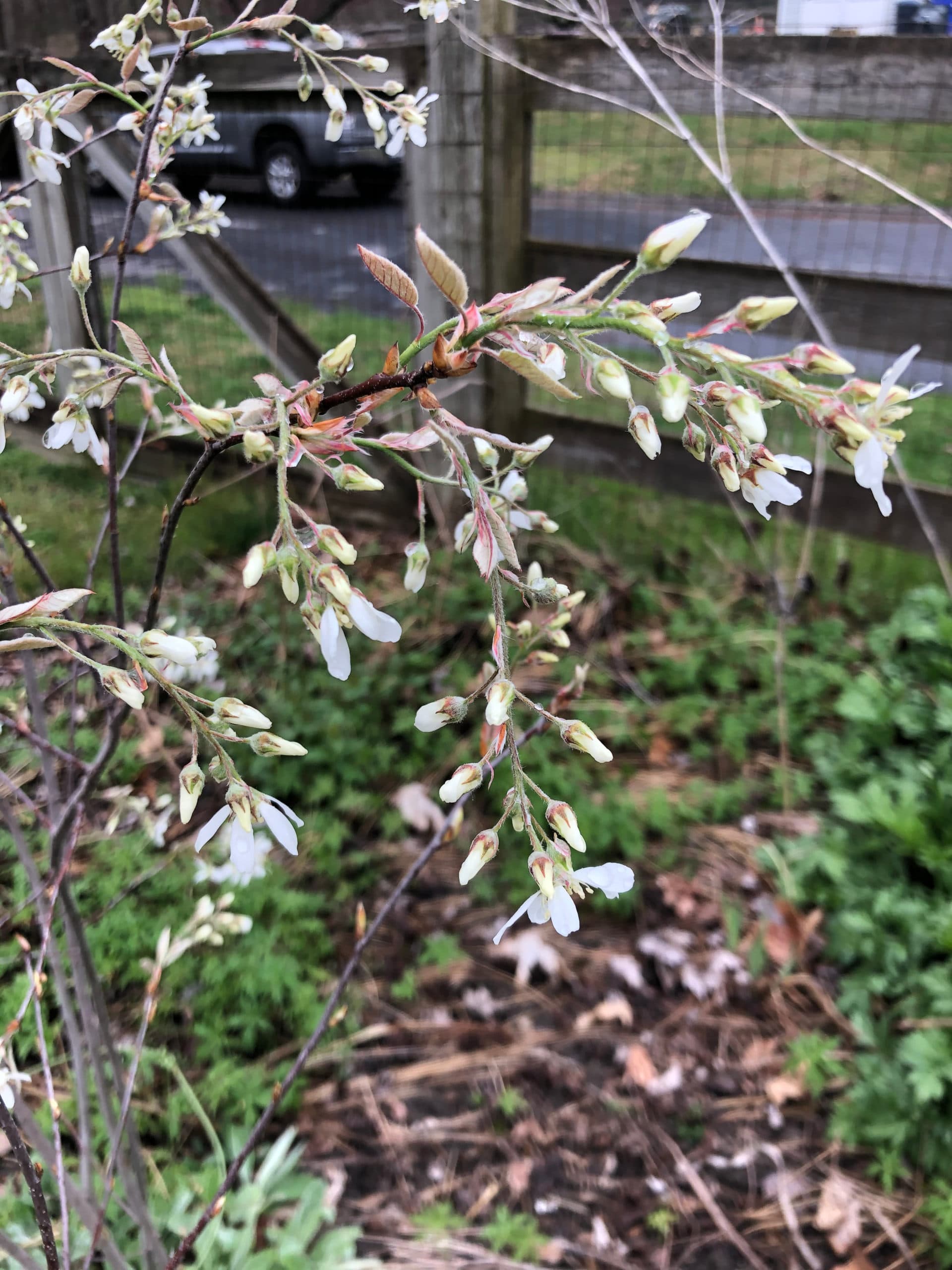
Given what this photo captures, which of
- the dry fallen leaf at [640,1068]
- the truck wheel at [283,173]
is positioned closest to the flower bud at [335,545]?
the dry fallen leaf at [640,1068]

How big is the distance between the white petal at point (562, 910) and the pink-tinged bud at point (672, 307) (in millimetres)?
393

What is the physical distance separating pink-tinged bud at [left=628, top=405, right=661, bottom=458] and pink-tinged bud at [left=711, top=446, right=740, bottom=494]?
0.14 ft

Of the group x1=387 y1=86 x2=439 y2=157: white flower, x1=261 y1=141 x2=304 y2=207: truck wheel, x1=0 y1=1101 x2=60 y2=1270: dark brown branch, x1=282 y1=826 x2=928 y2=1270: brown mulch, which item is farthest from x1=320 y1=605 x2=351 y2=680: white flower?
x1=261 y1=141 x2=304 y2=207: truck wheel

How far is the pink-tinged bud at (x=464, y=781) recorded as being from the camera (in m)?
0.64

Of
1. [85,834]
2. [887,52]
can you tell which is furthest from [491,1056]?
[887,52]

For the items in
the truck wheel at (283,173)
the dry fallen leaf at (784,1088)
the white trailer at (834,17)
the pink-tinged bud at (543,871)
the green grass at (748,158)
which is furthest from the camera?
the truck wheel at (283,173)

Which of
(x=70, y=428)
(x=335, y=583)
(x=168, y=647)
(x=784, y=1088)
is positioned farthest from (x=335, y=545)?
(x=784, y=1088)

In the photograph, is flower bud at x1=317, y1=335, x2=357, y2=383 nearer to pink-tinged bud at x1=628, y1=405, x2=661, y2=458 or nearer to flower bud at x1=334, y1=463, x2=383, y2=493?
flower bud at x1=334, y1=463, x2=383, y2=493

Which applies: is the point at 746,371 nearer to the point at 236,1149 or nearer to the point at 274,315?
the point at 236,1149

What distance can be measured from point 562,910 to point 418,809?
192cm

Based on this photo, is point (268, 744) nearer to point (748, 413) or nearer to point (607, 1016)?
point (748, 413)

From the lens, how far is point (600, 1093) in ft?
6.48

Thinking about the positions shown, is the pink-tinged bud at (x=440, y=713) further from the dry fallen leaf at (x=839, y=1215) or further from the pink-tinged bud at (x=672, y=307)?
the dry fallen leaf at (x=839, y=1215)

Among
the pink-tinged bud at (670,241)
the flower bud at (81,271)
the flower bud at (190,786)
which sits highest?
the pink-tinged bud at (670,241)
